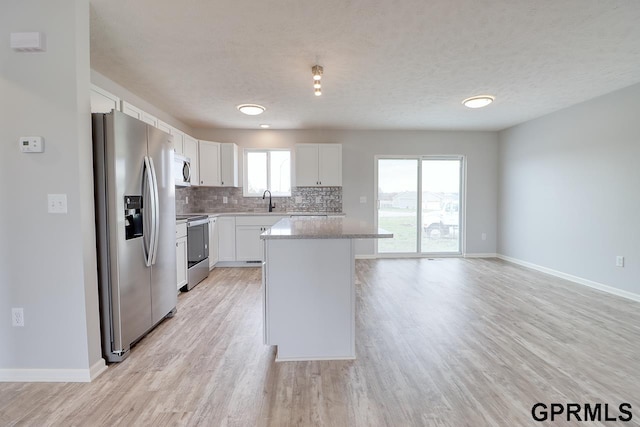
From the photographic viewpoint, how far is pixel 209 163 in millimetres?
4887

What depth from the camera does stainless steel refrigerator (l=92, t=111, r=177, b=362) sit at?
1.92 metres

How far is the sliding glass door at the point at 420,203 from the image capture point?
5523 millimetres

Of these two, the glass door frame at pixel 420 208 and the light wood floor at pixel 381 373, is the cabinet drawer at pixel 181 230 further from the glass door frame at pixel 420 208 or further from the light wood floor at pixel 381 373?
the glass door frame at pixel 420 208

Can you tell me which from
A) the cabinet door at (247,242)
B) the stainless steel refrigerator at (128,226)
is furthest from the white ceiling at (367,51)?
the cabinet door at (247,242)

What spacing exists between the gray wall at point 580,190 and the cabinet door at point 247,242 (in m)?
4.61

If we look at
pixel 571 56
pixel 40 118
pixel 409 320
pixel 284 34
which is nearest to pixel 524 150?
pixel 571 56

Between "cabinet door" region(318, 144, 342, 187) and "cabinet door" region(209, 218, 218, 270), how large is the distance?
1990mm

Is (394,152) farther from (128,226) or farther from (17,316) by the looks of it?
(17,316)

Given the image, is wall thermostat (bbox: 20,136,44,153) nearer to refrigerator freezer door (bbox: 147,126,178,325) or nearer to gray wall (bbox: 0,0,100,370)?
gray wall (bbox: 0,0,100,370)

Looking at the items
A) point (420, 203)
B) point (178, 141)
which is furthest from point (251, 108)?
point (420, 203)

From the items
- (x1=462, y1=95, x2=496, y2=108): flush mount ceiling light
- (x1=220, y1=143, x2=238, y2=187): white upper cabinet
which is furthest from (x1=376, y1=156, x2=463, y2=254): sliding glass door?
(x1=220, y1=143, x2=238, y2=187): white upper cabinet

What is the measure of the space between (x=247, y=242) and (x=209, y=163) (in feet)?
5.08

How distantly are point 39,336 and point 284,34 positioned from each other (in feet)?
8.95

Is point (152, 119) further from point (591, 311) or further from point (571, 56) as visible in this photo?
point (591, 311)
